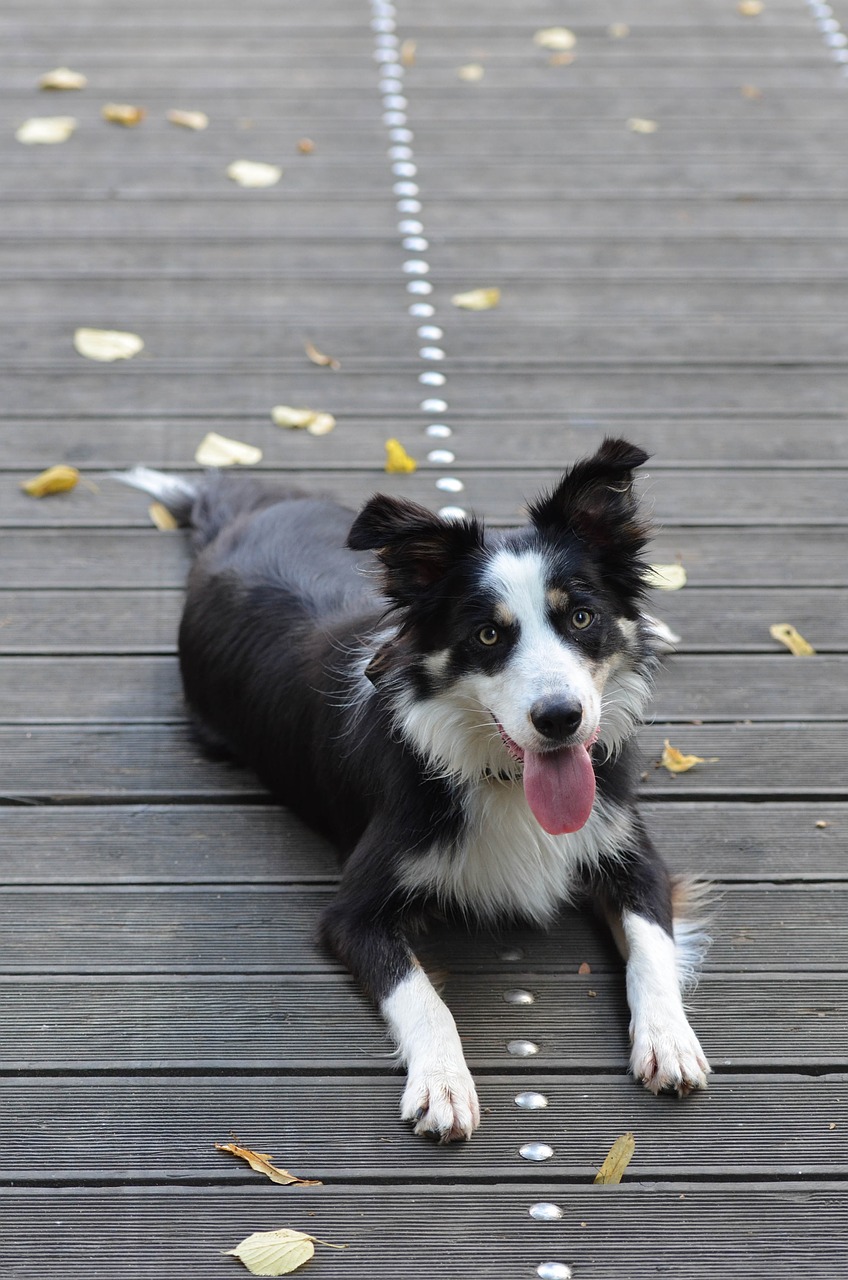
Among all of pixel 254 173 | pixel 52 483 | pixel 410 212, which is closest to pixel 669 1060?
pixel 52 483

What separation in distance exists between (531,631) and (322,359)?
8.38 feet

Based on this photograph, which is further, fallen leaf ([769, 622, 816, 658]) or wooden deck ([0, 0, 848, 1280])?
fallen leaf ([769, 622, 816, 658])

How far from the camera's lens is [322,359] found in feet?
16.6

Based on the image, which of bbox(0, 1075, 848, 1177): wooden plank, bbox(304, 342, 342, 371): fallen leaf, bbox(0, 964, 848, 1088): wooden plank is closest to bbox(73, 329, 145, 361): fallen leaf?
bbox(304, 342, 342, 371): fallen leaf

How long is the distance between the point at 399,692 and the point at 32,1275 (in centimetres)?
129

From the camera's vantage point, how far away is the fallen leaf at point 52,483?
446 cm

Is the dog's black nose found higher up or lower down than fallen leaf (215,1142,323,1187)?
higher up

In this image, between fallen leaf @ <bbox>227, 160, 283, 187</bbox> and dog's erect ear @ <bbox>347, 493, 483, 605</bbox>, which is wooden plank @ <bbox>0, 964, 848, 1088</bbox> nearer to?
dog's erect ear @ <bbox>347, 493, 483, 605</bbox>

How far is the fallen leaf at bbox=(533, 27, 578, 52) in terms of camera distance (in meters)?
7.16

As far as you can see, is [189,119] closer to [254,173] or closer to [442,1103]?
[254,173]

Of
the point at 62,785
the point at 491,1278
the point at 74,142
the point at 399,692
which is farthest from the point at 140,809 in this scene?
the point at 74,142

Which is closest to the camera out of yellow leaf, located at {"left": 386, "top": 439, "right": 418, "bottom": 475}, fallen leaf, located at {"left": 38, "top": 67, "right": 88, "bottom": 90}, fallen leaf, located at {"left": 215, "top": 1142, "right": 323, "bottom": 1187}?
fallen leaf, located at {"left": 215, "top": 1142, "right": 323, "bottom": 1187}

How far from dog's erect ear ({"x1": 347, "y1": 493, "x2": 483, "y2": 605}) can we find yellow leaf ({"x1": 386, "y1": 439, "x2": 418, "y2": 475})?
5.36 feet

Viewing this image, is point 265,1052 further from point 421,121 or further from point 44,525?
point 421,121
